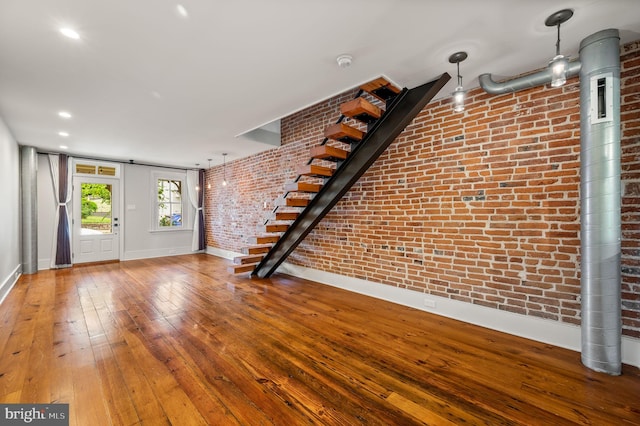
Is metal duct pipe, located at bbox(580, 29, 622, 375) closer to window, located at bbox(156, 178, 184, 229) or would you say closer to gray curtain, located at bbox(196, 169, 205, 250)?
gray curtain, located at bbox(196, 169, 205, 250)

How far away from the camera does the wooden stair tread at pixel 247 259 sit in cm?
473

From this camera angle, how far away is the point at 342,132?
319 centimetres

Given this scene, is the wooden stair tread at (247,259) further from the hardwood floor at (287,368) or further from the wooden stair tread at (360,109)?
the wooden stair tread at (360,109)

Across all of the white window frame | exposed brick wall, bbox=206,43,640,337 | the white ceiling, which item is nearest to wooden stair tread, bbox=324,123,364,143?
the white ceiling

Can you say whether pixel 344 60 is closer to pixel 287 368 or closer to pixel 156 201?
pixel 287 368

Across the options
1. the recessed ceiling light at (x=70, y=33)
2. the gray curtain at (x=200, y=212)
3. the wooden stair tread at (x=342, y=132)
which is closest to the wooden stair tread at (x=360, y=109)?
the wooden stair tread at (x=342, y=132)

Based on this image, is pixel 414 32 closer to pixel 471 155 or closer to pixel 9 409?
pixel 471 155

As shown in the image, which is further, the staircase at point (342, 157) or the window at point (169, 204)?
the window at point (169, 204)

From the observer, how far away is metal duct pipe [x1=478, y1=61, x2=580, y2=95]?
2278 mm

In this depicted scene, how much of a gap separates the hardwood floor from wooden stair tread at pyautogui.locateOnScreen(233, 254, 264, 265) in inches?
43.7

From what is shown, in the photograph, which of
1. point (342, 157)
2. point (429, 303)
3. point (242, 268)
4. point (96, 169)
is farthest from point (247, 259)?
point (96, 169)

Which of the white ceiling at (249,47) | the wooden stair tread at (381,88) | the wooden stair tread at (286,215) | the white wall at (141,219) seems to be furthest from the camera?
the white wall at (141,219)

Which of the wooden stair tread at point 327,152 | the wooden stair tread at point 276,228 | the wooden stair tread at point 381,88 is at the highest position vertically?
the wooden stair tread at point 381,88

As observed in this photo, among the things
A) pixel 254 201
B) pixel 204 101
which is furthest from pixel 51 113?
pixel 254 201
